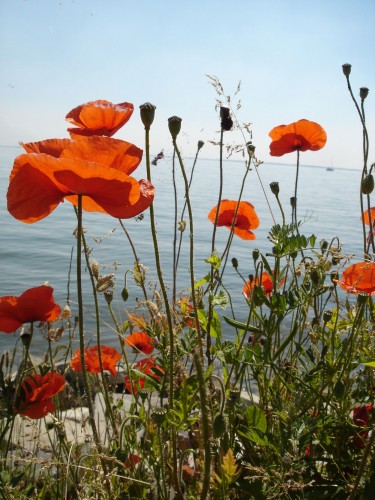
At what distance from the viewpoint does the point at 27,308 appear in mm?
1578

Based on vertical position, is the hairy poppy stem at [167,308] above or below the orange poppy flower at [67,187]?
below

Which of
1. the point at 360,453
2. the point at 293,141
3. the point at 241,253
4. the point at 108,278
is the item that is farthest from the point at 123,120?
the point at 241,253

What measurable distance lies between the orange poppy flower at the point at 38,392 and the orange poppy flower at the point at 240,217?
0.85 metres

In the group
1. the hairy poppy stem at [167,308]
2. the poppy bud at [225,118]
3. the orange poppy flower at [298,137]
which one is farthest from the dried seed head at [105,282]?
the orange poppy flower at [298,137]

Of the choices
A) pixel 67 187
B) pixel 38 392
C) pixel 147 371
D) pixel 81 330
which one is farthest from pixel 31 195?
pixel 147 371

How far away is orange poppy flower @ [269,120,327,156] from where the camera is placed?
7.67ft

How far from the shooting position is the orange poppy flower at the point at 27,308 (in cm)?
156

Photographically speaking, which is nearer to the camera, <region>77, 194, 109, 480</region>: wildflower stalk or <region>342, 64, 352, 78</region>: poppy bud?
<region>77, 194, 109, 480</region>: wildflower stalk

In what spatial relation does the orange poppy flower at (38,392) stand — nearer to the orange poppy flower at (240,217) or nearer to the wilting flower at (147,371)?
the wilting flower at (147,371)

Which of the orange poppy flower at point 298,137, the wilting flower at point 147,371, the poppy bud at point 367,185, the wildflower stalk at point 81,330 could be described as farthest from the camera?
the orange poppy flower at point 298,137

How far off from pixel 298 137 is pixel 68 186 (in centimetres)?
156

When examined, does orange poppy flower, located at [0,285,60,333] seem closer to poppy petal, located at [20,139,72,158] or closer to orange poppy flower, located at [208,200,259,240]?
poppy petal, located at [20,139,72,158]

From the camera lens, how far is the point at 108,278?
4.42 feet

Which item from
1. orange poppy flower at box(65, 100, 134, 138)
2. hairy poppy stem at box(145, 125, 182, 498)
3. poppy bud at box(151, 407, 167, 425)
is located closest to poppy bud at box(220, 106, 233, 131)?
orange poppy flower at box(65, 100, 134, 138)
